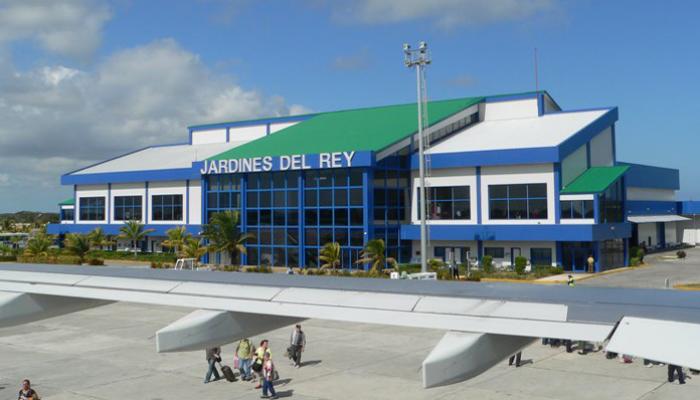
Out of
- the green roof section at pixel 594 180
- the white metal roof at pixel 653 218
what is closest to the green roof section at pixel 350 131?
the green roof section at pixel 594 180

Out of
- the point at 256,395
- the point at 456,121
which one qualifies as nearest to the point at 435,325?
the point at 256,395

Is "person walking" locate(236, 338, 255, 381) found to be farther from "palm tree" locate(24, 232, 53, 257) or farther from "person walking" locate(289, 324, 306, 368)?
"palm tree" locate(24, 232, 53, 257)

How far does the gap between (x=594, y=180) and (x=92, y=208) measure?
5813 centimetres

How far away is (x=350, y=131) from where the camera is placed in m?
63.2

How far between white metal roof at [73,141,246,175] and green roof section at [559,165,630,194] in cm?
4042

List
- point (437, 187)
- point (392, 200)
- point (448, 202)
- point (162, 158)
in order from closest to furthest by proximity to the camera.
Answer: point (448, 202)
point (437, 187)
point (392, 200)
point (162, 158)

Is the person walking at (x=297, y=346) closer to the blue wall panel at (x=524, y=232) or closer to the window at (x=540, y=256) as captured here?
the blue wall panel at (x=524, y=232)

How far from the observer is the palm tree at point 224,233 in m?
56.6

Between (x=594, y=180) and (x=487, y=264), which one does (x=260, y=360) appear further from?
(x=594, y=180)

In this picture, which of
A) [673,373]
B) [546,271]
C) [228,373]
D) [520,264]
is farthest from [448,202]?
[228,373]

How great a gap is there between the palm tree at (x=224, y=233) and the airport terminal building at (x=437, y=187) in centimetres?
285

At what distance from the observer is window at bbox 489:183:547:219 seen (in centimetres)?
5069

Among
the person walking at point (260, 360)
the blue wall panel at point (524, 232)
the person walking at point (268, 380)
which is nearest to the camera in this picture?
the person walking at point (268, 380)

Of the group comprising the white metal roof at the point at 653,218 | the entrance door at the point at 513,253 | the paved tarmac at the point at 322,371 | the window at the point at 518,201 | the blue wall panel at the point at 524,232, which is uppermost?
the window at the point at 518,201
